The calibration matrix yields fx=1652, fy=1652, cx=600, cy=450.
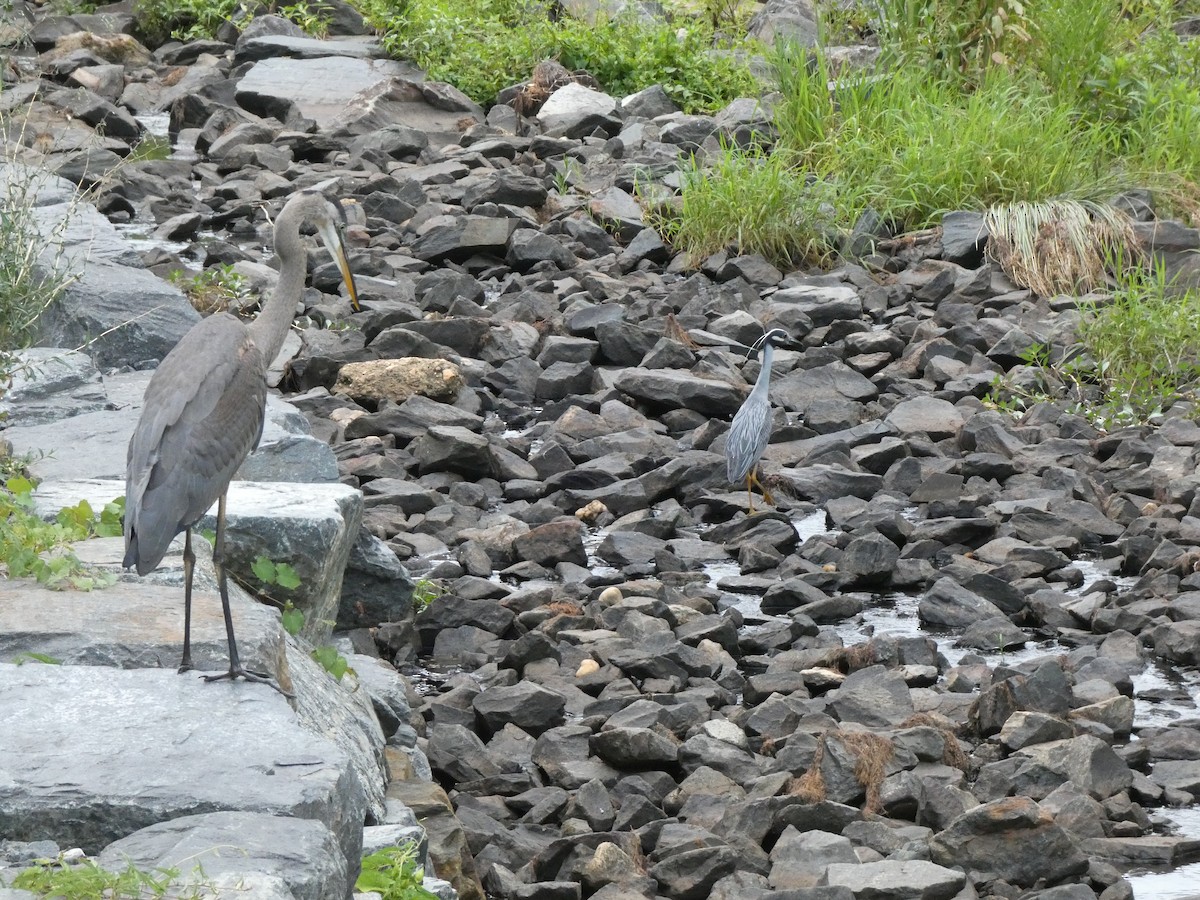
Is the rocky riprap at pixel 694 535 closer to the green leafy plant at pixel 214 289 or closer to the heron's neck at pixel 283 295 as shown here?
the green leafy plant at pixel 214 289

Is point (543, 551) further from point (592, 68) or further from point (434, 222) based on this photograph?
point (592, 68)

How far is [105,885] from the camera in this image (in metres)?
2.59

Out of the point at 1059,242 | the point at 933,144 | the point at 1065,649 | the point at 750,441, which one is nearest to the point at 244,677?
the point at 1065,649

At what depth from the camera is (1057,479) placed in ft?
22.6

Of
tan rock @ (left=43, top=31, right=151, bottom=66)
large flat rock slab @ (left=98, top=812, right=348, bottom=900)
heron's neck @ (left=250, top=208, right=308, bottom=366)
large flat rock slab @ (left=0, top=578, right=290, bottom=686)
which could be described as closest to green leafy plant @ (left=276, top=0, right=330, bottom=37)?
tan rock @ (left=43, top=31, right=151, bottom=66)

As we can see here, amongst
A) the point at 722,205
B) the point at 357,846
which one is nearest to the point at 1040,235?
the point at 722,205

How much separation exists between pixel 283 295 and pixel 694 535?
2.72 m

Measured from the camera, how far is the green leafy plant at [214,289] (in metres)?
8.66

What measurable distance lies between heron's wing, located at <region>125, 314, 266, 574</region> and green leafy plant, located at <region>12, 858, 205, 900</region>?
105cm

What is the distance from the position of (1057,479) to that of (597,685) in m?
2.64

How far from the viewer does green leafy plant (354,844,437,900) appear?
3.32m

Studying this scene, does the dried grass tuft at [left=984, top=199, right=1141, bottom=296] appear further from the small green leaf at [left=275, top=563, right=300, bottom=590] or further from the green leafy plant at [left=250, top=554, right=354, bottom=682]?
the small green leaf at [left=275, top=563, right=300, bottom=590]

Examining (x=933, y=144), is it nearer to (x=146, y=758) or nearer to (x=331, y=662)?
(x=331, y=662)

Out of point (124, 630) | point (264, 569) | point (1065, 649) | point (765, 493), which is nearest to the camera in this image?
point (124, 630)
